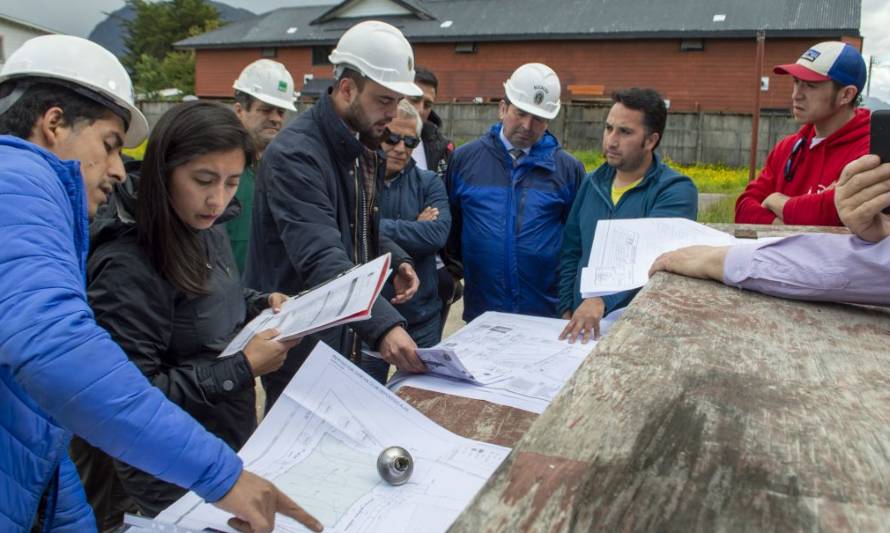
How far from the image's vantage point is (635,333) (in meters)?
1.10

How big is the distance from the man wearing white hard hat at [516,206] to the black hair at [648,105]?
14.4 inches

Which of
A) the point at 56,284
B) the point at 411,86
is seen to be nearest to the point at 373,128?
the point at 411,86

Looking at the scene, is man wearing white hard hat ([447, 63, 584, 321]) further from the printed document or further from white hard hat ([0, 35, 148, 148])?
white hard hat ([0, 35, 148, 148])

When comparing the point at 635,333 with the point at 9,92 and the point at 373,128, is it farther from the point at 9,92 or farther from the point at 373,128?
the point at 373,128

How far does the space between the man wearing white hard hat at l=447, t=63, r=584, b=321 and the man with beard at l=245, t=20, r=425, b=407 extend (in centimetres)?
73

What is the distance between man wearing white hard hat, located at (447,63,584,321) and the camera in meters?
3.16

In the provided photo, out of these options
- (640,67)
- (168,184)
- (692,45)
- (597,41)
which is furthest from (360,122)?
(597,41)

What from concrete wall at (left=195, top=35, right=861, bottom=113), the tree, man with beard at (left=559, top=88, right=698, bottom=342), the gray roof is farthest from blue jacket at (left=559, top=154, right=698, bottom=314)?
the tree

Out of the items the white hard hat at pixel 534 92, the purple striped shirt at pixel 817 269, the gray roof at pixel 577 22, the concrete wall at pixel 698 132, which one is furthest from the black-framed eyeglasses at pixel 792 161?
the gray roof at pixel 577 22

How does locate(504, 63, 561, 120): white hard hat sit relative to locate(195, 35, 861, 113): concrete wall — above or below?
below

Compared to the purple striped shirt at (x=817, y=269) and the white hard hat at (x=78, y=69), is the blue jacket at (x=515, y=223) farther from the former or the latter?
the white hard hat at (x=78, y=69)

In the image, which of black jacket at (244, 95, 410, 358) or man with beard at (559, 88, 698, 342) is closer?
black jacket at (244, 95, 410, 358)

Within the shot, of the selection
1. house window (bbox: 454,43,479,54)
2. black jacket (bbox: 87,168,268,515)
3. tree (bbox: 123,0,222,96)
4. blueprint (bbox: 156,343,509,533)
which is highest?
tree (bbox: 123,0,222,96)

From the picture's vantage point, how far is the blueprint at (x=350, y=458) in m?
1.17
